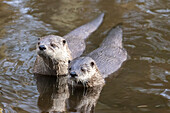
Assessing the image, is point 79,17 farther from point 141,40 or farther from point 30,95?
point 30,95

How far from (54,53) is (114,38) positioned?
5.22 ft

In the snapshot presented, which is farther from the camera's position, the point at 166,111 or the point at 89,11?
the point at 89,11

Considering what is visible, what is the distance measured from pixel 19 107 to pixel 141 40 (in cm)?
308

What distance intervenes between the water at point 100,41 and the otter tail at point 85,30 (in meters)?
0.11

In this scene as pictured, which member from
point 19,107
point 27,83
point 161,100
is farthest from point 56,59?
point 161,100

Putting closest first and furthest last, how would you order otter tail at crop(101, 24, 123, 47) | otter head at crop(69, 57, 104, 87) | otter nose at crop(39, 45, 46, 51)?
otter head at crop(69, 57, 104, 87)
otter nose at crop(39, 45, 46, 51)
otter tail at crop(101, 24, 123, 47)

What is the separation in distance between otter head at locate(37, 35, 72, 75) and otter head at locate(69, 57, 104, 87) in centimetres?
39

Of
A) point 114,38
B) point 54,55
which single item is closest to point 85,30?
point 114,38

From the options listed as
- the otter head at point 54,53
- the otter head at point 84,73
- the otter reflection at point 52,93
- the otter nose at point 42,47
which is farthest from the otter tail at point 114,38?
the otter nose at point 42,47

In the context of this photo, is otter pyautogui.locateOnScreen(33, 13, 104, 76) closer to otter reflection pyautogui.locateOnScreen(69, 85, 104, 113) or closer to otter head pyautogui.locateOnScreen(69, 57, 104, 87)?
otter head pyautogui.locateOnScreen(69, 57, 104, 87)

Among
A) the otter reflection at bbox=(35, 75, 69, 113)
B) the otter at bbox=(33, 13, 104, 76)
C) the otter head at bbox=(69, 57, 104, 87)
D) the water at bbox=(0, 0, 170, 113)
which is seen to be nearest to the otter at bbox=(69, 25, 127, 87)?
the otter head at bbox=(69, 57, 104, 87)

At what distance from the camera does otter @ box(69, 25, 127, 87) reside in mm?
4668

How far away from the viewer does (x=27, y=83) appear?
5.02 metres

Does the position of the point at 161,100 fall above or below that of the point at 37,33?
below
